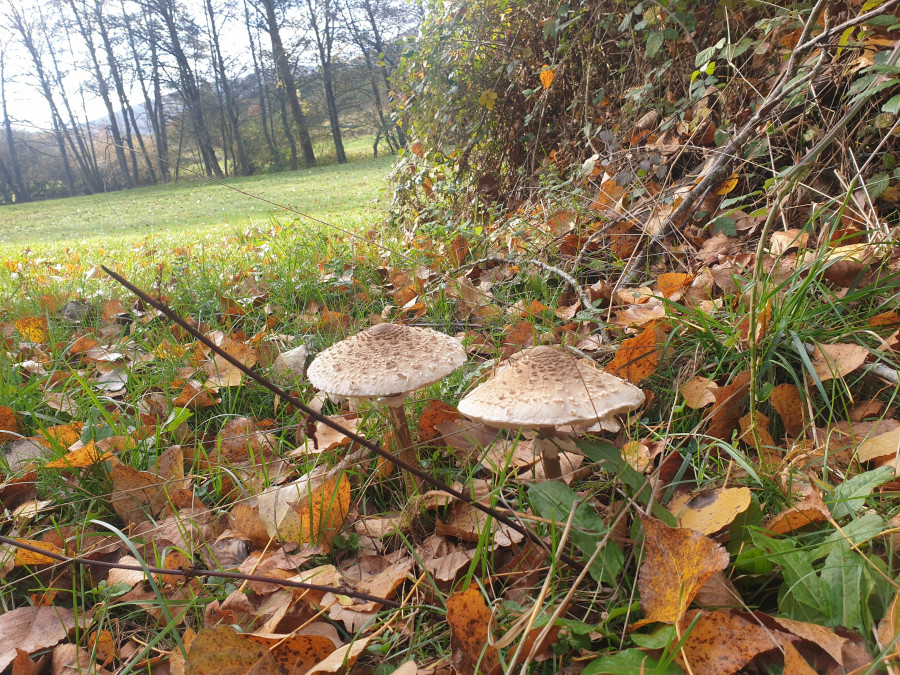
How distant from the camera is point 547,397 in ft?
4.07

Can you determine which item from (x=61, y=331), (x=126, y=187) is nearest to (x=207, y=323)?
(x=61, y=331)

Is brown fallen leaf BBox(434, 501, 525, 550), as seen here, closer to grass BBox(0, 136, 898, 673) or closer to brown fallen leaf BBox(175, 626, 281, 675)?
grass BBox(0, 136, 898, 673)

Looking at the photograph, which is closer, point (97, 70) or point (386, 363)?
point (386, 363)

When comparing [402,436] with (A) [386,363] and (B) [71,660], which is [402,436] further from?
(B) [71,660]

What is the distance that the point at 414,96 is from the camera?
5129 mm

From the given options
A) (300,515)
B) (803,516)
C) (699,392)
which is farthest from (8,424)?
(803,516)

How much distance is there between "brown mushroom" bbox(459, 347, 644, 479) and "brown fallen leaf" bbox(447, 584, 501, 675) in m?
0.40

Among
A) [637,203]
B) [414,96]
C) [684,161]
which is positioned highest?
[414,96]

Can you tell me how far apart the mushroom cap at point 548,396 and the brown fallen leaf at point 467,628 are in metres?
0.40

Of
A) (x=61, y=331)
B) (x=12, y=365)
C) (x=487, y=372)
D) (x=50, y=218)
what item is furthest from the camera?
(x=50, y=218)

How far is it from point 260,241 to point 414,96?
Result: 7.68ft

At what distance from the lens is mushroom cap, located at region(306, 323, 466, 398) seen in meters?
1.43

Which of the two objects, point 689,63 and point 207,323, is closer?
point 207,323

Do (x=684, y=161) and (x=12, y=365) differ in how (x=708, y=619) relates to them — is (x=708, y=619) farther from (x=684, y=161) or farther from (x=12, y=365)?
(x=12, y=365)
